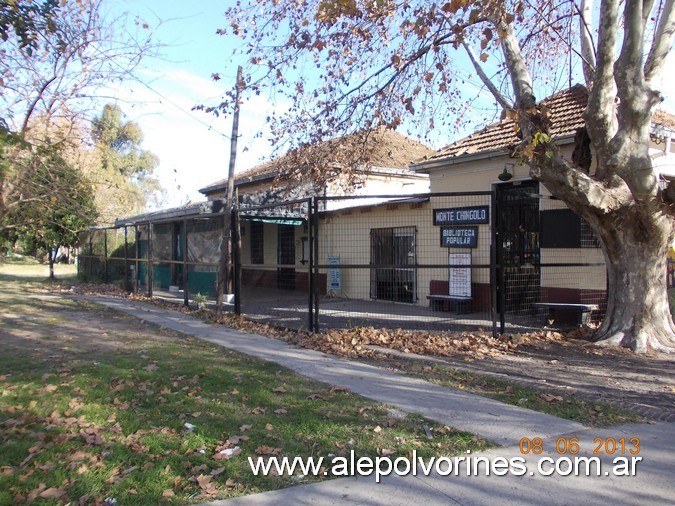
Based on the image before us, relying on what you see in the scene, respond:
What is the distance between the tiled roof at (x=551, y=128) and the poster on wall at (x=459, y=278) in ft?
8.38

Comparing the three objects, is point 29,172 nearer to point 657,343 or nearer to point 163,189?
point 657,343

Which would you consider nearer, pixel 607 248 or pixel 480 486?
pixel 480 486

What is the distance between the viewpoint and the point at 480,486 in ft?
12.7

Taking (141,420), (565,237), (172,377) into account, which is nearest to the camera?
(141,420)

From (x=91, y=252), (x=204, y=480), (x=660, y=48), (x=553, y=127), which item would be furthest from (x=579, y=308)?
(x=91, y=252)

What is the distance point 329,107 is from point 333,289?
7.73m

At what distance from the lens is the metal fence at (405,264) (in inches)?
410

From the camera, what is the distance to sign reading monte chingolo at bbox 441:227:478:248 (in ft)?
41.6

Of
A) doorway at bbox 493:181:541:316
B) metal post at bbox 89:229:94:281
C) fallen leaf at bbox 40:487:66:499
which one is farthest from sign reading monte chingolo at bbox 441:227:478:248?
metal post at bbox 89:229:94:281

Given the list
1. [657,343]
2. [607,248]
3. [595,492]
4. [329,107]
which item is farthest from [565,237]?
[595,492]

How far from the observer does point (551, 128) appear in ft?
37.2

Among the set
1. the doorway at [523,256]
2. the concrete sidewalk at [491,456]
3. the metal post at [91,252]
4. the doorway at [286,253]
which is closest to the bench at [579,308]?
the doorway at [523,256]

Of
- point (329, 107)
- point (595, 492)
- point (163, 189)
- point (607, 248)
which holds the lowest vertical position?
point (595, 492)

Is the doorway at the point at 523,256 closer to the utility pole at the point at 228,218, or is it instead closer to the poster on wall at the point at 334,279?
the utility pole at the point at 228,218
